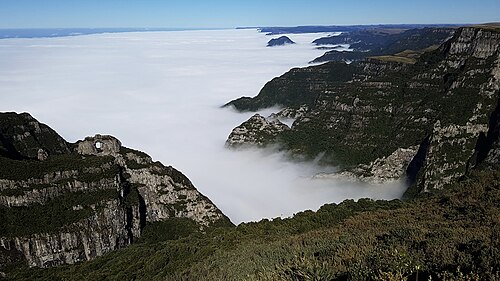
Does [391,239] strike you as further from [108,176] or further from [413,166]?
[413,166]

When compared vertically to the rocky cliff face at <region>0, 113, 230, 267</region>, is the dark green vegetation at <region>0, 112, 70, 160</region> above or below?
above

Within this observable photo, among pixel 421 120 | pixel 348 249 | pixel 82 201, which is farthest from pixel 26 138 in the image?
pixel 421 120

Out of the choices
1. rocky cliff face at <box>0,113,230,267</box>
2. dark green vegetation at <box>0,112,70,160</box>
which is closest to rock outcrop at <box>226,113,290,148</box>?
rocky cliff face at <box>0,113,230,267</box>

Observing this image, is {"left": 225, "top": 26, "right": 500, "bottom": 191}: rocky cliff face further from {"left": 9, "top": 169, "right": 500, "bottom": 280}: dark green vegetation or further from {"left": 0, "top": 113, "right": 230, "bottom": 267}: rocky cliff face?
{"left": 0, "top": 113, "right": 230, "bottom": 267}: rocky cliff face

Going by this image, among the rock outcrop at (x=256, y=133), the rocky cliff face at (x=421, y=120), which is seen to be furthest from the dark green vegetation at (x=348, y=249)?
the rock outcrop at (x=256, y=133)

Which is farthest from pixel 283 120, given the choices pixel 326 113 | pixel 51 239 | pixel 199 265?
pixel 199 265

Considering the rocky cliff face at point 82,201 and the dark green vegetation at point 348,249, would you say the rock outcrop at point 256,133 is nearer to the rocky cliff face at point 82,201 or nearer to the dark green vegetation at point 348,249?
the rocky cliff face at point 82,201
